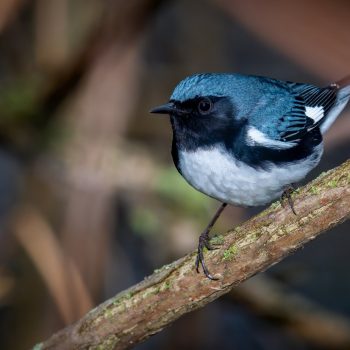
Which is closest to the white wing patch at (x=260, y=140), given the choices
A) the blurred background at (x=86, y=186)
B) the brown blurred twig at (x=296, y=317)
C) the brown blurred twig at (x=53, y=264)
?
the blurred background at (x=86, y=186)

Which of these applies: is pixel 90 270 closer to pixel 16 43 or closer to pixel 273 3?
pixel 16 43

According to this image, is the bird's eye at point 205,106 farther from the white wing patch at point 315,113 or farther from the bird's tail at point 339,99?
the bird's tail at point 339,99

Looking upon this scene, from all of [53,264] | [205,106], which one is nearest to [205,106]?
[205,106]

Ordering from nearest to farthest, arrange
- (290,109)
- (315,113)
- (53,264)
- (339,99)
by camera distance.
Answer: (290,109) < (315,113) < (339,99) < (53,264)

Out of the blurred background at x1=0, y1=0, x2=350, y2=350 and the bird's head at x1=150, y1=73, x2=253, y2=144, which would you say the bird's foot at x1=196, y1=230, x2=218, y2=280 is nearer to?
the bird's head at x1=150, y1=73, x2=253, y2=144

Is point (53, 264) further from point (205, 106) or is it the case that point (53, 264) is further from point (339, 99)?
point (339, 99)
